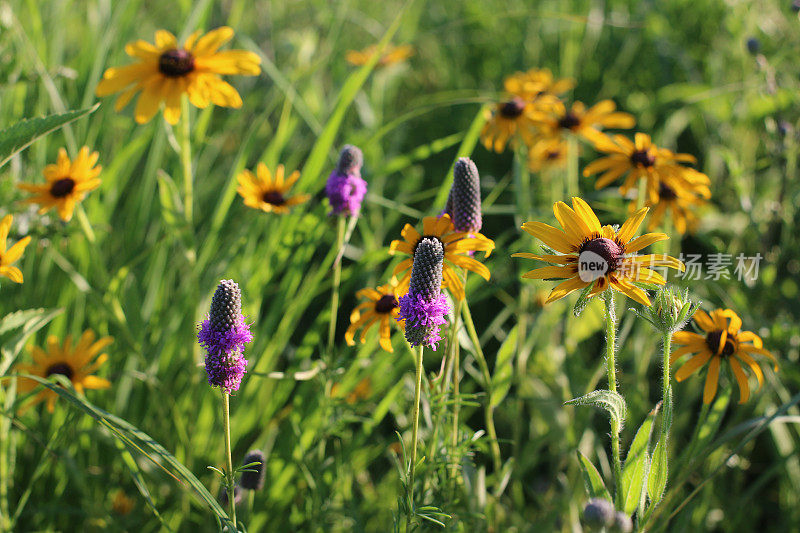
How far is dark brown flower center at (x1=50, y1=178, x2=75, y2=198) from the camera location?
1.80 metres

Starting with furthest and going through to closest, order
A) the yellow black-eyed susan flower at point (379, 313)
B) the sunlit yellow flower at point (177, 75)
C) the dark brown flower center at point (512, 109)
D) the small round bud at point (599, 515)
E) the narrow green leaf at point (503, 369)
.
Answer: the dark brown flower center at point (512, 109), the sunlit yellow flower at point (177, 75), the narrow green leaf at point (503, 369), the yellow black-eyed susan flower at point (379, 313), the small round bud at point (599, 515)

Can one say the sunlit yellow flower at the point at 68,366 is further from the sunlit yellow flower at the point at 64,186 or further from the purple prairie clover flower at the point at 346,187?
the purple prairie clover flower at the point at 346,187

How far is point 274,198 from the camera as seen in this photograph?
6.31ft

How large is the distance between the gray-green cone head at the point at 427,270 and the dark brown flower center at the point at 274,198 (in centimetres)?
79

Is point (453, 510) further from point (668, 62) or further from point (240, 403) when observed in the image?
point (668, 62)

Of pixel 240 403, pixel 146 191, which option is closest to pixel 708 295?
pixel 240 403

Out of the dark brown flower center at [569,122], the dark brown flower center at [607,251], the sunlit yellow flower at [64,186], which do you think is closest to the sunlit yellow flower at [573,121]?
the dark brown flower center at [569,122]

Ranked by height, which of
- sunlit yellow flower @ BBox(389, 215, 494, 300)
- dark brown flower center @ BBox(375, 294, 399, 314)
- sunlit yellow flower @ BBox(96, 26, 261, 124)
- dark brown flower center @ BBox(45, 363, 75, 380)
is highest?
sunlit yellow flower @ BBox(96, 26, 261, 124)

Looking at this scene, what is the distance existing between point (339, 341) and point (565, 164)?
1.24m

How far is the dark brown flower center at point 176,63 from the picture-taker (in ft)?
6.20

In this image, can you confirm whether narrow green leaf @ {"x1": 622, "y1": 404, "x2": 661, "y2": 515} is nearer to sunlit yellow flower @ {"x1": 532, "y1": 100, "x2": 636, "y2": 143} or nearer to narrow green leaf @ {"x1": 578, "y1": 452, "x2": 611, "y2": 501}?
narrow green leaf @ {"x1": 578, "y1": 452, "x2": 611, "y2": 501}

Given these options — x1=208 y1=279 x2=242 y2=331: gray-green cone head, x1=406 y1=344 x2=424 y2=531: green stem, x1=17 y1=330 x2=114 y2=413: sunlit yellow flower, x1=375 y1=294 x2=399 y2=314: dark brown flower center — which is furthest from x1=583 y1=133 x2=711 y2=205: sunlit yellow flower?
x1=17 y1=330 x2=114 y2=413: sunlit yellow flower

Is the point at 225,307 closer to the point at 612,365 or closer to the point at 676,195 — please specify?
the point at 612,365

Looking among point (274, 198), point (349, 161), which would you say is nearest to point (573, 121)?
point (349, 161)
